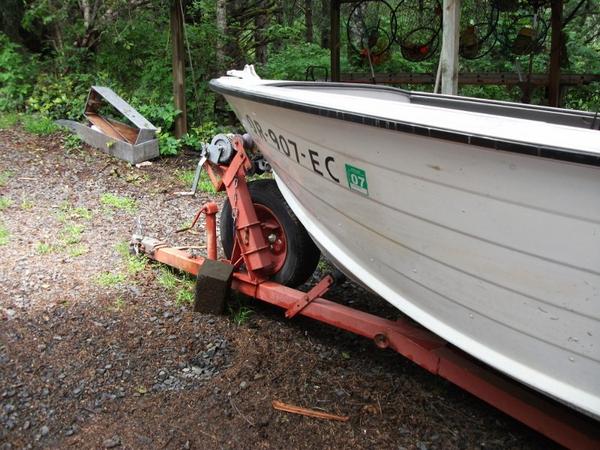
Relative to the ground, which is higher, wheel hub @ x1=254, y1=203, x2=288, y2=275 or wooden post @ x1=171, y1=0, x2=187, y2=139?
wooden post @ x1=171, y1=0, x2=187, y2=139

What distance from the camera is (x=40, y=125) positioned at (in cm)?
747

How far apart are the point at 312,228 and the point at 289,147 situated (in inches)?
19.0

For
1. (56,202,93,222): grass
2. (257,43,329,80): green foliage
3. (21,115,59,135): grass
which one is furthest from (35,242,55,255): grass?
(257,43,329,80): green foliage

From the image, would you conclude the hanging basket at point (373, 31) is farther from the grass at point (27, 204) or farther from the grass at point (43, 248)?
the grass at point (43, 248)

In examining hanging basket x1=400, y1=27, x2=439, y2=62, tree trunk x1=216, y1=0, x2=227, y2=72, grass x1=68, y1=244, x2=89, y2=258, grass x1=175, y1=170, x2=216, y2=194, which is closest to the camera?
grass x1=68, y1=244, x2=89, y2=258

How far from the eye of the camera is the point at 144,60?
8562mm

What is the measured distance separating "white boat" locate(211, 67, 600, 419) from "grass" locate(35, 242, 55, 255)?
8.10 ft

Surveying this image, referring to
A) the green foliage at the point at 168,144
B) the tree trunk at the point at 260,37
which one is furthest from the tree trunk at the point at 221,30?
the green foliage at the point at 168,144

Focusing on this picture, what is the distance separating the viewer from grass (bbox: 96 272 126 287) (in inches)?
154

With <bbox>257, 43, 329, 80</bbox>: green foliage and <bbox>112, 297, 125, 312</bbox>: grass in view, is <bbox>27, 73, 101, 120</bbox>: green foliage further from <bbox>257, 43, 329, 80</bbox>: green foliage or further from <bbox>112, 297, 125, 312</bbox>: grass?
<bbox>112, 297, 125, 312</bbox>: grass

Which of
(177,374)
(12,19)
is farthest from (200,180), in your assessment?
(12,19)

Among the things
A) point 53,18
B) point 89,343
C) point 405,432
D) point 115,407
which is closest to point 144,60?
point 53,18

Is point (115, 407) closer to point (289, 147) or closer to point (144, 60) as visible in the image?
point (289, 147)

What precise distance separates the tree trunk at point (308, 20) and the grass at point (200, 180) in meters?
5.85
